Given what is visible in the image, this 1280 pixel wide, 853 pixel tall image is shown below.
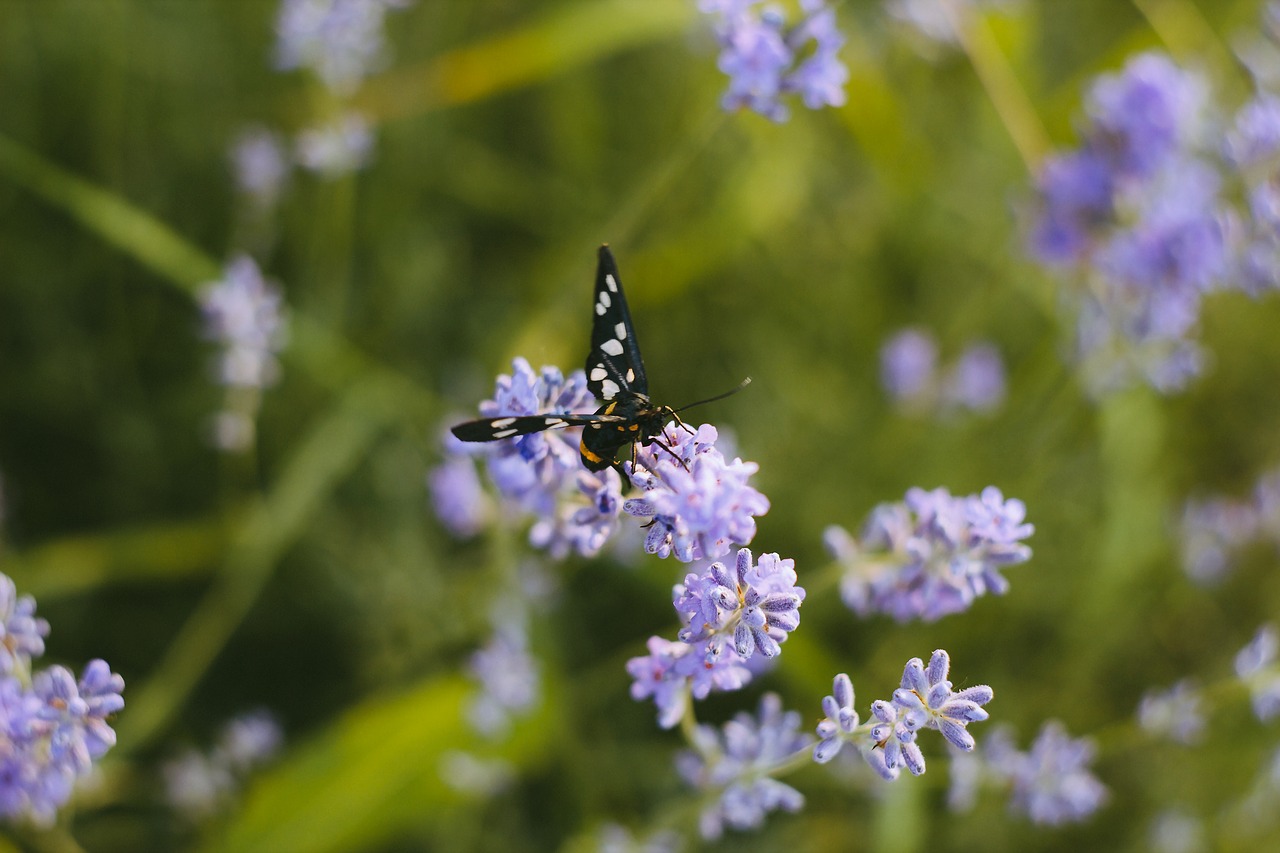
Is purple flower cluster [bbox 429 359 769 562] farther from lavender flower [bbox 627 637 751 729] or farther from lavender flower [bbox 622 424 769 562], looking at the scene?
lavender flower [bbox 627 637 751 729]

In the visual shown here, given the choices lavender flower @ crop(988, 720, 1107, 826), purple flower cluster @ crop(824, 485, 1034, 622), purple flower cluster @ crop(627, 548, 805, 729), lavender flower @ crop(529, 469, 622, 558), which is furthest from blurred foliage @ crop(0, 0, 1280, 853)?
purple flower cluster @ crop(627, 548, 805, 729)

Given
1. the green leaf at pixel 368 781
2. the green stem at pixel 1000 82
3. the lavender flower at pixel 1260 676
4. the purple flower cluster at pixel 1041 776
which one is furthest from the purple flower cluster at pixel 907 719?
the green stem at pixel 1000 82

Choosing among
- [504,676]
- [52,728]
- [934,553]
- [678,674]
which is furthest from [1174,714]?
[52,728]

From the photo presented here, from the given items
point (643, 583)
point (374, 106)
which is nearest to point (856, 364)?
point (643, 583)

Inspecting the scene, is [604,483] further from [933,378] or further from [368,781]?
[933,378]

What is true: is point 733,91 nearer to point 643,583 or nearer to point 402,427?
point 643,583

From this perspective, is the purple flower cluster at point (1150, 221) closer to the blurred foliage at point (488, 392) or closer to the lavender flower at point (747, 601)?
the blurred foliage at point (488, 392)
